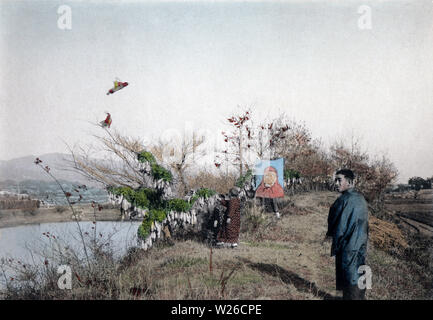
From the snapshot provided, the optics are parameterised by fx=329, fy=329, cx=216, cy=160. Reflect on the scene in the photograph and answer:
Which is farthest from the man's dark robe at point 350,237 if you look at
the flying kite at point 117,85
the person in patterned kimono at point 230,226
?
the flying kite at point 117,85

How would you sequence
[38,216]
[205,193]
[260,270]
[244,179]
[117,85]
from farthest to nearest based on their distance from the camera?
[244,179] → [205,193] → [38,216] → [117,85] → [260,270]

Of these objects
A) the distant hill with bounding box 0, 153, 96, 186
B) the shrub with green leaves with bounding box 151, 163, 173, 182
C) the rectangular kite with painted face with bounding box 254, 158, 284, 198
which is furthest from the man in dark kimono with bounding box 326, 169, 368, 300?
the distant hill with bounding box 0, 153, 96, 186

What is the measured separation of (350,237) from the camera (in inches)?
152

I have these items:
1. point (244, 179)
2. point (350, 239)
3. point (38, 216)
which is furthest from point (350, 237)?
point (38, 216)

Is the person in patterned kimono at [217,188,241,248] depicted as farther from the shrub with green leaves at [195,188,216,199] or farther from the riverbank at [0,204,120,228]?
the riverbank at [0,204,120,228]

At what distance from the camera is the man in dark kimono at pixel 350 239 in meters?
3.83

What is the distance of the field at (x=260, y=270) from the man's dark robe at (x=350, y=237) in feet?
1.68

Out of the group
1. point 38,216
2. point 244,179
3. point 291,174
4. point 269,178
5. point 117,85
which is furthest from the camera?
point 291,174

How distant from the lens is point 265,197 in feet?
21.9

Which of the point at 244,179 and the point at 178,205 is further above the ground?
Result: the point at 244,179

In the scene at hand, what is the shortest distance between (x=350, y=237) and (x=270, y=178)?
2730 mm

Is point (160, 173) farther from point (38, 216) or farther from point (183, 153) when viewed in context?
point (38, 216)
